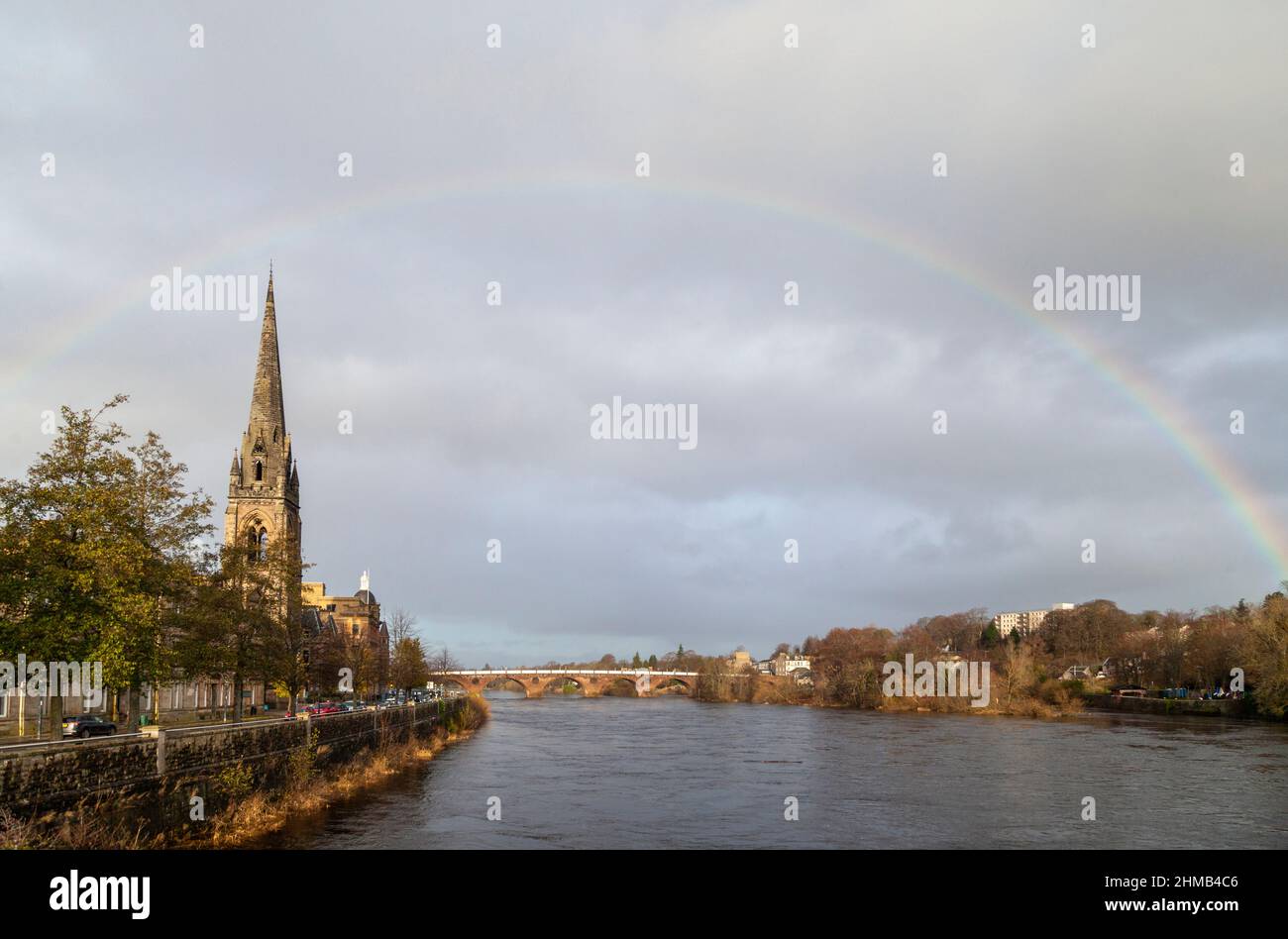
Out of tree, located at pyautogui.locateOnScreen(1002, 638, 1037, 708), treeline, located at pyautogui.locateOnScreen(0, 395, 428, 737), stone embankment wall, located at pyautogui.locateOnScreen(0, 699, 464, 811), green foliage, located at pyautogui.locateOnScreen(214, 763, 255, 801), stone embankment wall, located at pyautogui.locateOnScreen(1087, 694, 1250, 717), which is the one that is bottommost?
stone embankment wall, located at pyautogui.locateOnScreen(1087, 694, 1250, 717)

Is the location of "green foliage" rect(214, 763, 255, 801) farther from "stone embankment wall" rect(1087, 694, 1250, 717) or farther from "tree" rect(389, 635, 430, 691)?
"stone embankment wall" rect(1087, 694, 1250, 717)

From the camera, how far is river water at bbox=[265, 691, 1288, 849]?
109ft

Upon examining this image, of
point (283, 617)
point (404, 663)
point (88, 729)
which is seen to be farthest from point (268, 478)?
point (88, 729)

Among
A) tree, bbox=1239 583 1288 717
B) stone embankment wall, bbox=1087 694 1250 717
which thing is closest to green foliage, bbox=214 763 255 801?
tree, bbox=1239 583 1288 717

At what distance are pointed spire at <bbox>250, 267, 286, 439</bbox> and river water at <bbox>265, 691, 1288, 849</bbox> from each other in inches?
1855

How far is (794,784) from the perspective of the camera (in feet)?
160

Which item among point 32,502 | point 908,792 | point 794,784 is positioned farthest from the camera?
point 794,784

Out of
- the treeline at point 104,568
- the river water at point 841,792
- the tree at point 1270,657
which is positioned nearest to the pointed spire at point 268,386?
the river water at point 841,792

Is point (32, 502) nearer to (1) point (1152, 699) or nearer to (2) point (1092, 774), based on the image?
(2) point (1092, 774)

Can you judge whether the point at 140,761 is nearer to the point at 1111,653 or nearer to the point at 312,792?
the point at 312,792

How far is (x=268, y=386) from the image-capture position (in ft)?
351
